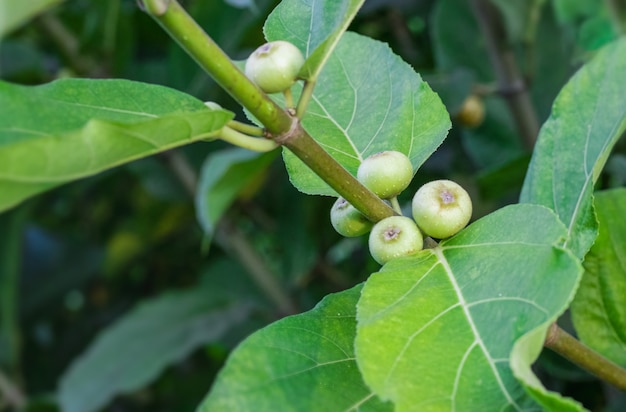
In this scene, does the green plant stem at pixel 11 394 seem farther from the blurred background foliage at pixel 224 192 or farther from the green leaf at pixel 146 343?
the green leaf at pixel 146 343

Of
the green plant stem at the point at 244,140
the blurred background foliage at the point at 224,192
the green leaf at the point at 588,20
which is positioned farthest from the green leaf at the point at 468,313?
the green leaf at the point at 588,20

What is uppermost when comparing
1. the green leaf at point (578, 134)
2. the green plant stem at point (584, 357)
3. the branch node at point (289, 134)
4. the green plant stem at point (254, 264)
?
the branch node at point (289, 134)

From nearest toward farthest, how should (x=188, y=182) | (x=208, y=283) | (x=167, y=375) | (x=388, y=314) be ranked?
(x=388, y=314), (x=188, y=182), (x=208, y=283), (x=167, y=375)

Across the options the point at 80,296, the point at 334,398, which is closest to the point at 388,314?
the point at 334,398

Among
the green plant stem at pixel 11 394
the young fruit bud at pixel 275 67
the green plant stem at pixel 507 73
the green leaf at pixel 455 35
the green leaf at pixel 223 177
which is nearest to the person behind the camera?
the young fruit bud at pixel 275 67

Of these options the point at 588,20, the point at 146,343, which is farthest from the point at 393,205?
the point at 146,343

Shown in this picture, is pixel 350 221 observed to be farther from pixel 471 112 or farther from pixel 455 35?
pixel 455 35

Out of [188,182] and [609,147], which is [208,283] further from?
[609,147]
